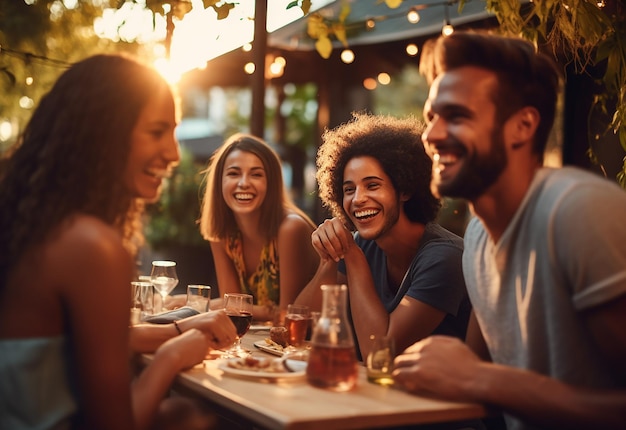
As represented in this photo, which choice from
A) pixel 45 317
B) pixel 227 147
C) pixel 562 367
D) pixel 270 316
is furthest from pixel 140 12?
pixel 562 367

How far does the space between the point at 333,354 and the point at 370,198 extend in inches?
55.4

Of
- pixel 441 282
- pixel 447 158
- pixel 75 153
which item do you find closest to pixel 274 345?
pixel 441 282

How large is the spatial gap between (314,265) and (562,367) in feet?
8.06

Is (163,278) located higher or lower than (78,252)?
lower

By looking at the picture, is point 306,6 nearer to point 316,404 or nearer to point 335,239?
point 335,239

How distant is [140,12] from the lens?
3865 millimetres

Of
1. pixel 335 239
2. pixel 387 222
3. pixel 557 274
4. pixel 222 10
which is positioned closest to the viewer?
pixel 557 274

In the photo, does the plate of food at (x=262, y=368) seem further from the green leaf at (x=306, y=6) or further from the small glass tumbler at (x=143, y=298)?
the green leaf at (x=306, y=6)

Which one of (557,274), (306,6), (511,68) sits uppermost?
(306,6)

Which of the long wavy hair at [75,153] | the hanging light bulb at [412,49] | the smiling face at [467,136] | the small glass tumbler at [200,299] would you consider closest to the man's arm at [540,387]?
the smiling face at [467,136]

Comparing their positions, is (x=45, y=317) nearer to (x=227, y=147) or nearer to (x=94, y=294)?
(x=94, y=294)

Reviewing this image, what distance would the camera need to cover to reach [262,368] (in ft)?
7.59

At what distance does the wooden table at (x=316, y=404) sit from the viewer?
71.1 inches

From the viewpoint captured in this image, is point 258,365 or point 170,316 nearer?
point 258,365
